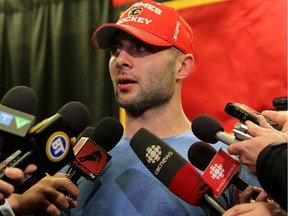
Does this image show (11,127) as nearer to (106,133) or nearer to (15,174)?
(15,174)

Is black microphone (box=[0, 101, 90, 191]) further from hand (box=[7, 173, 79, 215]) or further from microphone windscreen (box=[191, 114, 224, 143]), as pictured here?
microphone windscreen (box=[191, 114, 224, 143])

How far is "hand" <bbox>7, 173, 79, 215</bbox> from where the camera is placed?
101 cm

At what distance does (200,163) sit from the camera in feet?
3.53

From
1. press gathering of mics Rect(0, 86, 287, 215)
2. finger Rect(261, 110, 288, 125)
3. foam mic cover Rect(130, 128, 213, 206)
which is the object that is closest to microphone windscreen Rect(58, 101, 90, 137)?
press gathering of mics Rect(0, 86, 287, 215)

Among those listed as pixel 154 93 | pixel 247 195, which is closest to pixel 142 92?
pixel 154 93

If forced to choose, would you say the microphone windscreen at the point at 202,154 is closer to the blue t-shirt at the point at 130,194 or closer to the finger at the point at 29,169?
the blue t-shirt at the point at 130,194

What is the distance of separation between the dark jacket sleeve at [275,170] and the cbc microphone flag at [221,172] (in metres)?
0.23

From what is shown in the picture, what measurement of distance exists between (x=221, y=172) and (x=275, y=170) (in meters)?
0.28

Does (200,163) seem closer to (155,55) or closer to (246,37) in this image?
(155,55)

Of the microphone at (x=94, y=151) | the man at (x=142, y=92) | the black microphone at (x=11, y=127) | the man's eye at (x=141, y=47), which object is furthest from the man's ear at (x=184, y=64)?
the black microphone at (x=11, y=127)

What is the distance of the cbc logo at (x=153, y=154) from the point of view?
882 mm

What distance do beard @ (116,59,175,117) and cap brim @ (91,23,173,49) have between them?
90mm

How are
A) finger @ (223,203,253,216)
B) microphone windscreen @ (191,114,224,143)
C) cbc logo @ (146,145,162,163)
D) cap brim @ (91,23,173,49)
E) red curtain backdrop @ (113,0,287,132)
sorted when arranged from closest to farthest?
finger @ (223,203,253,216) → cbc logo @ (146,145,162,163) → microphone windscreen @ (191,114,224,143) → cap brim @ (91,23,173,49) → red curtain backdrop @ (113,0,287,132)

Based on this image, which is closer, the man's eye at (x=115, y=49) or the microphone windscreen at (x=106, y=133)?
the microphone windscreen at (x=106, y=133)
